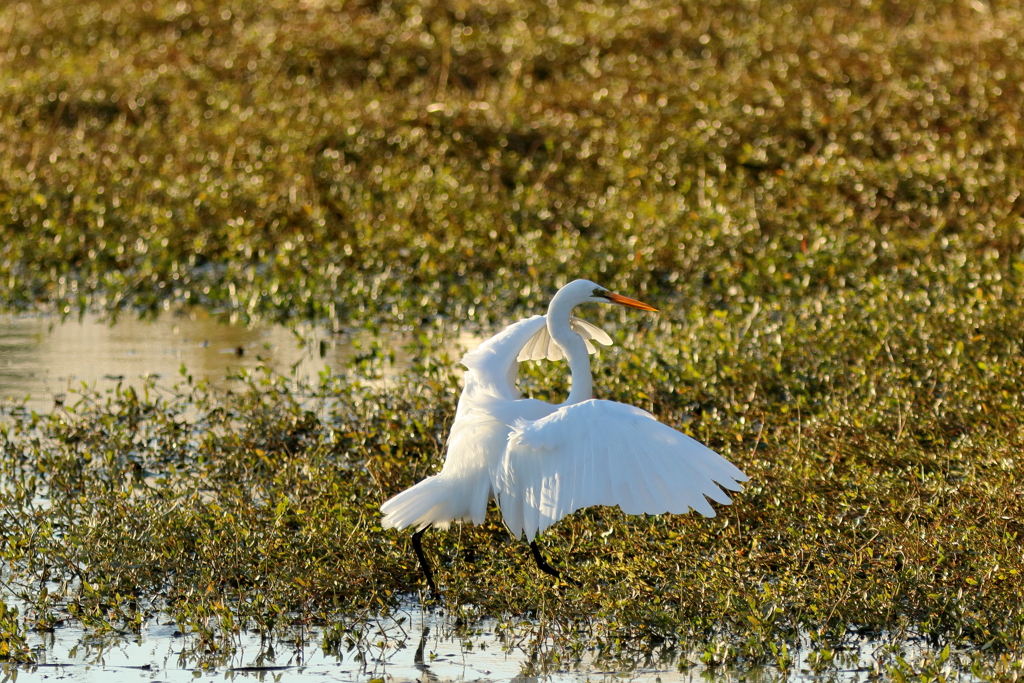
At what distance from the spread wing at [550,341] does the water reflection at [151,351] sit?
51.0 inches

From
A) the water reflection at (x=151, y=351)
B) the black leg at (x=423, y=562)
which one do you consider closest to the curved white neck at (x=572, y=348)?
the black leg at (x=423, y=562)

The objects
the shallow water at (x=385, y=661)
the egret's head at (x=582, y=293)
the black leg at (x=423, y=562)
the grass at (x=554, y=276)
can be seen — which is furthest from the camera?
the egret's head at (x=582, y=293)

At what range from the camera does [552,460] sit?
3.96 meters

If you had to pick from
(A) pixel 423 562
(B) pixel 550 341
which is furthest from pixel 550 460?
(B) pixel 550 341

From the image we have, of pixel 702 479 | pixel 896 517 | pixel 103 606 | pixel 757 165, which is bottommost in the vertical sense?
pixel 103 606

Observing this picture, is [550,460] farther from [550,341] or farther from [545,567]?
[550,341]

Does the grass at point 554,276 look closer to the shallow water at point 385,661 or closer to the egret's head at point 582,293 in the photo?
the shallow water at point 385,661

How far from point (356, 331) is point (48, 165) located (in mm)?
3977

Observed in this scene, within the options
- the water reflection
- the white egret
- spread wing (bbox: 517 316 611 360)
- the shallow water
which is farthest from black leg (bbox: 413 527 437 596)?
the water reflection

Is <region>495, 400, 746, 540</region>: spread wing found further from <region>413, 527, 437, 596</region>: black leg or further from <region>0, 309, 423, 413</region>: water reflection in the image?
<region>0, 309, 423, 413</region>: water reflection

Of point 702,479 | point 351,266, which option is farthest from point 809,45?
point 702,479

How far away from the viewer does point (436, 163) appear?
980 centimetres

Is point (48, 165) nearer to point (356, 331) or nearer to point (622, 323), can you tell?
point (356, 331)

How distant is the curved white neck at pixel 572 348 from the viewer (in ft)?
15.2
